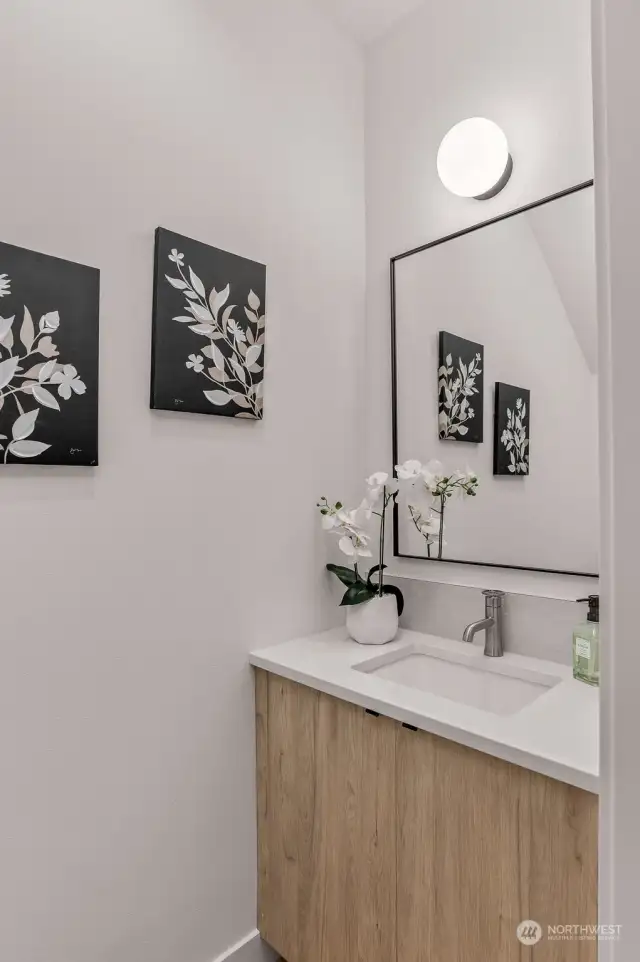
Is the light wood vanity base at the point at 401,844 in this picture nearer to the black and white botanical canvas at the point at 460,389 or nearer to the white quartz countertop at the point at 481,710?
the white quartz countertop at the point at 481,710

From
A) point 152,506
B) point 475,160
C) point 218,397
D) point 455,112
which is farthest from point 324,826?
point 455,112

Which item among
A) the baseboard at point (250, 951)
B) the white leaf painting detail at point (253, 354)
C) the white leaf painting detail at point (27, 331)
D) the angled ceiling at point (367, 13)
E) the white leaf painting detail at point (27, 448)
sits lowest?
the baseboard at point (250, 951)

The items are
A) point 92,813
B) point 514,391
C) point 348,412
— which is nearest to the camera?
point 92,813

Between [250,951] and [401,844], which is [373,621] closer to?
[401,844]

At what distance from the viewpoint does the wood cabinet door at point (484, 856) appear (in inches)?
35.4

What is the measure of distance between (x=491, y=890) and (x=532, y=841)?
143mm

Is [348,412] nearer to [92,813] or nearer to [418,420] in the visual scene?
[418,420]

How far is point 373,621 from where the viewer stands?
1.53m

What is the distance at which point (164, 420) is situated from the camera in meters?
1.28

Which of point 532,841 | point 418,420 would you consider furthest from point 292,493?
point 532,841

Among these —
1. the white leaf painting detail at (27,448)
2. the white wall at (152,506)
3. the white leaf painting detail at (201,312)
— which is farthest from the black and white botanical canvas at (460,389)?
the white leaf painting detail at (27,448)

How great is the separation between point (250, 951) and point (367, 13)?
8.67 ft

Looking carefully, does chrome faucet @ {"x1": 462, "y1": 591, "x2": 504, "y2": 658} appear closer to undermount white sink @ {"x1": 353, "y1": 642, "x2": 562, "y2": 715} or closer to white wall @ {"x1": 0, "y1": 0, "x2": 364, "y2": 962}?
undermount white sink @ {"x1": 353, "y1": 642, "x2": 562, "y2": 715}

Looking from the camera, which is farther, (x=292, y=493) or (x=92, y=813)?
(x=292, y=493)
